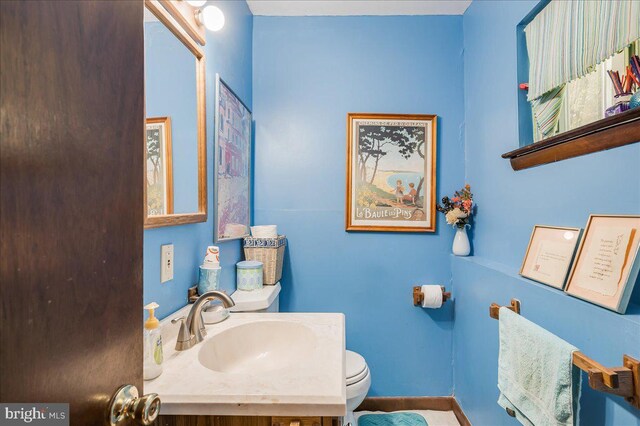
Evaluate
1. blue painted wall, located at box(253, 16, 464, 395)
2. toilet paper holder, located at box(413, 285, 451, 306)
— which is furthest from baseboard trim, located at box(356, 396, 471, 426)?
toilet paper holder, located at box(413, 285, 451, 306)

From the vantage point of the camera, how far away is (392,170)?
1.99 meters

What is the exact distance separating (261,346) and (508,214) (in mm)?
1306

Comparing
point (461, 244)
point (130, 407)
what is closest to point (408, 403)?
point (461, 244)

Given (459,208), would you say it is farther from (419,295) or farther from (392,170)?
(419,295)

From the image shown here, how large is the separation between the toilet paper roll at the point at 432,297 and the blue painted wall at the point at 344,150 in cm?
10

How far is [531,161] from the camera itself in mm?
1323

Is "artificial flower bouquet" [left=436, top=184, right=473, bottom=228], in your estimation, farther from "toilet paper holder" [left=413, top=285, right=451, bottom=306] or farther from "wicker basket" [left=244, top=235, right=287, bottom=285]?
"wicker basket" [left=244, top=235, right=287, bottom=285]

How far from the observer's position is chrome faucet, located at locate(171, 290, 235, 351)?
97 centimetres

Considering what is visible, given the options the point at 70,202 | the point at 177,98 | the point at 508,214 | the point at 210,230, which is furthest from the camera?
the point at 508,214

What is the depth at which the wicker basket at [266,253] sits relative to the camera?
5.85 feet

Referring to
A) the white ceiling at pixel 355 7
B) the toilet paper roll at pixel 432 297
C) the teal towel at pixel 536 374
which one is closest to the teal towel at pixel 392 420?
the toilet paper roll at pixel 432 297

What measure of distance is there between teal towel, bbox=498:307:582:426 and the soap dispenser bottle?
113 cm

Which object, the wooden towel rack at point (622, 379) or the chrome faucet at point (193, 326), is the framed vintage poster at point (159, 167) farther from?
the wooden towel rack at point (622, 379)

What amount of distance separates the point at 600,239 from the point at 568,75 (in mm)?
650
